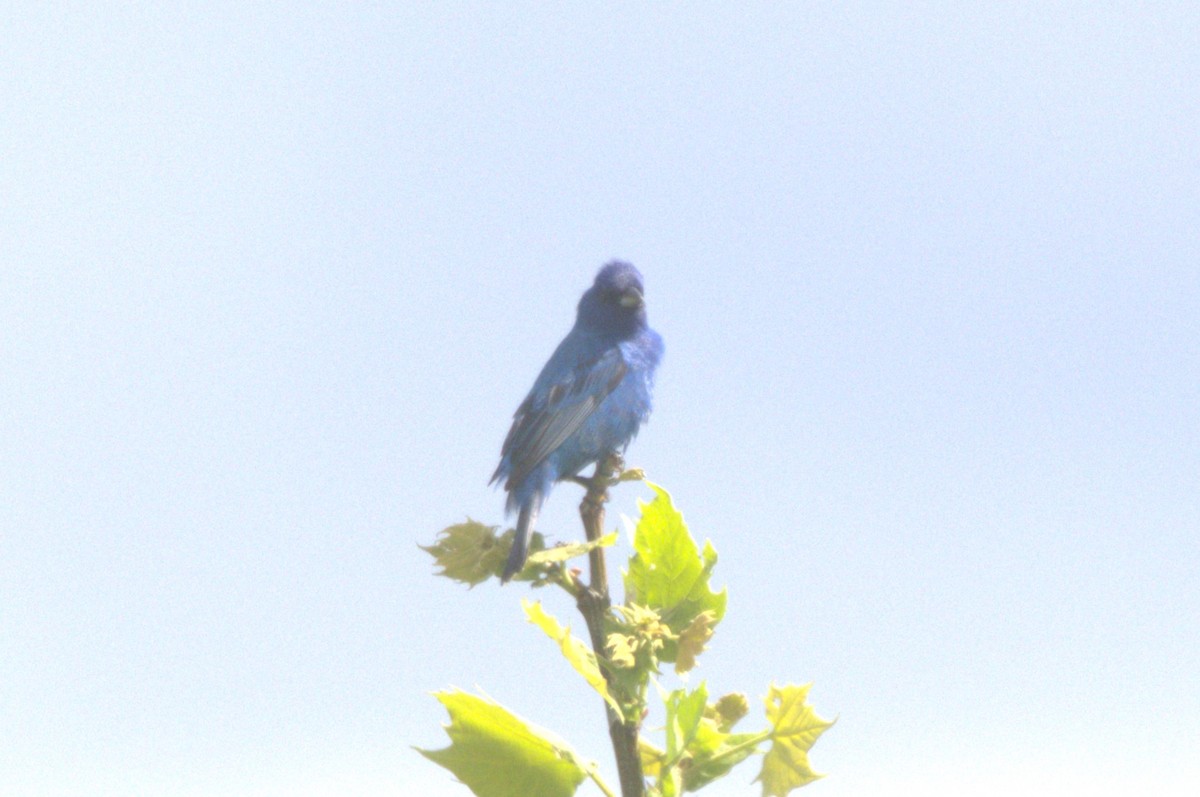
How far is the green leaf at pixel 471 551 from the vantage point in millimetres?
3361

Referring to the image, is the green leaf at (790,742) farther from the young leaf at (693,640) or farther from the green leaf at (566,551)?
the green leaf at (566,551)

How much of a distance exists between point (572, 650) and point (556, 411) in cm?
463

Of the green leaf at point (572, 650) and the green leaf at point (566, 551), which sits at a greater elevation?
the green leaf at point (566, 551)

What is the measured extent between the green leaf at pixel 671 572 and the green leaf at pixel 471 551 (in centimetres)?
32

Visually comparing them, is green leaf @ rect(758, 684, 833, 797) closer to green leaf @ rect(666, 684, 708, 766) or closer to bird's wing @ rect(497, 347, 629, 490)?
green leaf @ rect(666, 684, 708, 766)

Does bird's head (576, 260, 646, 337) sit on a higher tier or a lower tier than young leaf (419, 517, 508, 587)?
higher

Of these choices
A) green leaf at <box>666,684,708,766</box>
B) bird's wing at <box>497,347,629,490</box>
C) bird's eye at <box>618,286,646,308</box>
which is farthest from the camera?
bird's eye at <box>618,286,646,308</box>

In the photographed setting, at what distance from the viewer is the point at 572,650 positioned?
10.0 feet

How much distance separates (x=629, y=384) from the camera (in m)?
8.42

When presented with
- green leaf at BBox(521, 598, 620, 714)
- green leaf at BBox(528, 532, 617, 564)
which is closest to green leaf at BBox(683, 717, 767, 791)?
green leaf at BBox(521, 598, 620, 714)

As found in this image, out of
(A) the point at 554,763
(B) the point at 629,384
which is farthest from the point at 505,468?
(A) the point at 554,763

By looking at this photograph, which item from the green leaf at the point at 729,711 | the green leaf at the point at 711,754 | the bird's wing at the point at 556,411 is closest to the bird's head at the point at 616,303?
the bird's wing at the point at 556,411

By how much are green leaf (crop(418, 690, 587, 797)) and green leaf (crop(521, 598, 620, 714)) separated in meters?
0.18

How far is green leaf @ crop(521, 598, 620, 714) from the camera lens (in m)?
3.05
